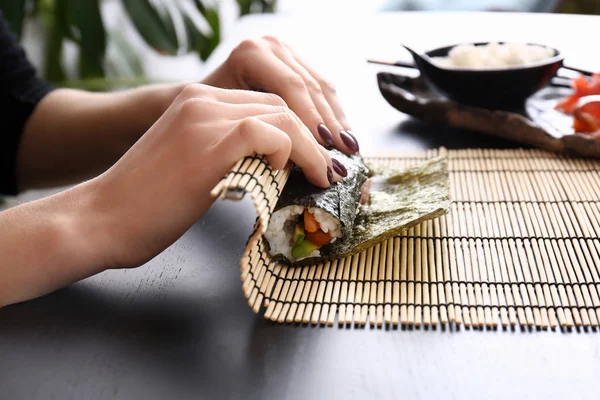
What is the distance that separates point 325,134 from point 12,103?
0.93 metres

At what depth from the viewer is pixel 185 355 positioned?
2.57 feet

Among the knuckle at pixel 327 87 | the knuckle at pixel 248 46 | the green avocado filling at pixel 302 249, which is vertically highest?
the knuckle at pixel 248 46

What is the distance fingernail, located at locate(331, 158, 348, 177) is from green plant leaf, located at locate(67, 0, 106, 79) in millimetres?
2158

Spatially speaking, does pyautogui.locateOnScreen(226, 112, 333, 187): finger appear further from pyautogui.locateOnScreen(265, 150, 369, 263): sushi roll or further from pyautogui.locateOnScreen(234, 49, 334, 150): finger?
pyautogui.locateOnScreen(234, 49, 334, 150): finger

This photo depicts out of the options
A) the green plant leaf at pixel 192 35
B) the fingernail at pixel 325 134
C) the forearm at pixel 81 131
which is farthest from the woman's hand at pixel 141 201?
the green plant leaf at pixel 192 35

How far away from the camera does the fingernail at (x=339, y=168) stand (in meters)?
1.04

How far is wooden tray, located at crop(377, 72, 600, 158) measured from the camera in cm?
133


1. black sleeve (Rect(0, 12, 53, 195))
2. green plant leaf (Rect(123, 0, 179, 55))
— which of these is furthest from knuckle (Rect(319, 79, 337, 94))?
green plant leaf (Rect(123, 0, 179, 55))

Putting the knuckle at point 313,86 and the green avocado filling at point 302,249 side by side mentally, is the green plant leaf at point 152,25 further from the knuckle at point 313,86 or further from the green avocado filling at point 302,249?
the green avocado filling at point 302,249

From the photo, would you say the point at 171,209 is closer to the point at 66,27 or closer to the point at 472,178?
the point at 472,178

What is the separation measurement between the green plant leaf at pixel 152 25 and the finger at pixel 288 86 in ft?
5.77

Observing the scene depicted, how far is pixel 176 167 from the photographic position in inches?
35.1

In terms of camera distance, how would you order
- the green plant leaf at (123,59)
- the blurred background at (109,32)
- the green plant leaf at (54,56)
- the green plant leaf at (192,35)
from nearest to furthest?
1. the blurred background at (109,32)
2. the green plant leaf at (54,56)
3. the green plant leaf at (192,35)
4. the green plant leaf at (123,59)

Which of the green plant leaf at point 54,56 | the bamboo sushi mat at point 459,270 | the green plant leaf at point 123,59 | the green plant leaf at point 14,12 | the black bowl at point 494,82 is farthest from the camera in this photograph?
the green plant leaf at point 123,59
